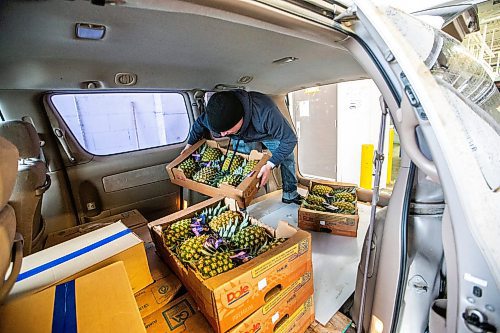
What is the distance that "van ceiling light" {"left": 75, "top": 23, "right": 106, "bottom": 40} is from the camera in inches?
41.3

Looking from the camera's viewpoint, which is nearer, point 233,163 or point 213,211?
point 213,211

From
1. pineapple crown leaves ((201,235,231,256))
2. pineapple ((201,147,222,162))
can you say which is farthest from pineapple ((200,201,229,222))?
pineapple ((201,147,222,162))

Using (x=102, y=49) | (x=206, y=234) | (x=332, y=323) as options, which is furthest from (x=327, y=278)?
(x=102, y=49)

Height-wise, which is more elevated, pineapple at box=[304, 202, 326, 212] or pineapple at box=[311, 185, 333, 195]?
pineapple at box=[311, 185, 333, 195]

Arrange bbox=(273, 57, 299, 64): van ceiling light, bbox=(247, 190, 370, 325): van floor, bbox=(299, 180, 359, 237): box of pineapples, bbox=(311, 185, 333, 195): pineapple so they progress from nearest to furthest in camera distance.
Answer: bbox=(247, 190, 370, 325): van floor, bbox=(273, 57, 299, 64): van ceiling light, bbox=(299, 180, 359, 237): box of pineapples, bbox=(311, 185, 333, 195): pineapple

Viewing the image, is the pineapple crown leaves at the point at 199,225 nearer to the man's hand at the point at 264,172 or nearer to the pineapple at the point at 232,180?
the pineapple at the point at 232,180

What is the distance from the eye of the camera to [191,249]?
3.65 ft

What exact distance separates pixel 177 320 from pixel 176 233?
415 millimetres

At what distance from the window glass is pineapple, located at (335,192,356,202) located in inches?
75.8

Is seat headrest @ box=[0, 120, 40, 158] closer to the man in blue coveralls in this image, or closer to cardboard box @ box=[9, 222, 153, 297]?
cardboard box @ box=[9, 222, 153, 297]

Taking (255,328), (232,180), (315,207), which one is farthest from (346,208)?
(255,328)

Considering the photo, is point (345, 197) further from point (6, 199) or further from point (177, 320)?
point (6, 199)

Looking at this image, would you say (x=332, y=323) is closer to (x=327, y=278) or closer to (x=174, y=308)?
(x=327, y=278)

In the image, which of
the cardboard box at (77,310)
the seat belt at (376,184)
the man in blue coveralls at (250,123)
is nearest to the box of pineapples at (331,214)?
the man in blue coveralls at (250,123)
